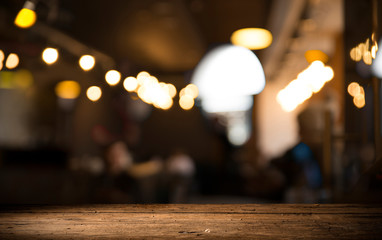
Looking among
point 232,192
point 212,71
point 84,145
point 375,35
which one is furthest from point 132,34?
point 375,35

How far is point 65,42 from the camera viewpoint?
23.1 feet

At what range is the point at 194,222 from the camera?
155 cm

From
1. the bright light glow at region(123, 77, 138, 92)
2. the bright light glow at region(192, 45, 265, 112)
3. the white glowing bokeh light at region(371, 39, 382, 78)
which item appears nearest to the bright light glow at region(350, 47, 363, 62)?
the white glowing bokeh light at region(371, 39, 382, 78)

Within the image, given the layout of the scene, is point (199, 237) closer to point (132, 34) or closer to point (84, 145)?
point (132, 34)

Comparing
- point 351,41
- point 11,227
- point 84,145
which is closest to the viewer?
point 11,227

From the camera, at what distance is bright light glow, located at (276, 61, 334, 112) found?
5.89 meters

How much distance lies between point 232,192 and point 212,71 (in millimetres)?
3536

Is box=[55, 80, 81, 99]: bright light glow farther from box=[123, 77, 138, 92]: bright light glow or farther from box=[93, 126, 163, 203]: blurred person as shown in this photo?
box=[93, 126, 163, 203]: blurred person

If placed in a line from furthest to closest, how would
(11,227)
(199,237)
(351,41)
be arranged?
(351,41)
(11,227)
(199,237)

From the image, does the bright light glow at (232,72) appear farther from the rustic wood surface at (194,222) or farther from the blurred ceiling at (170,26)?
the rustic wood surface at (194,222)

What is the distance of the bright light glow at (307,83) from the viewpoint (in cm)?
589

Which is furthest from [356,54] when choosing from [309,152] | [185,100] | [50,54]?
[185,100]

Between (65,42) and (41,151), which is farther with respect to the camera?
(41,151)

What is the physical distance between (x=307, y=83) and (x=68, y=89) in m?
6.23
